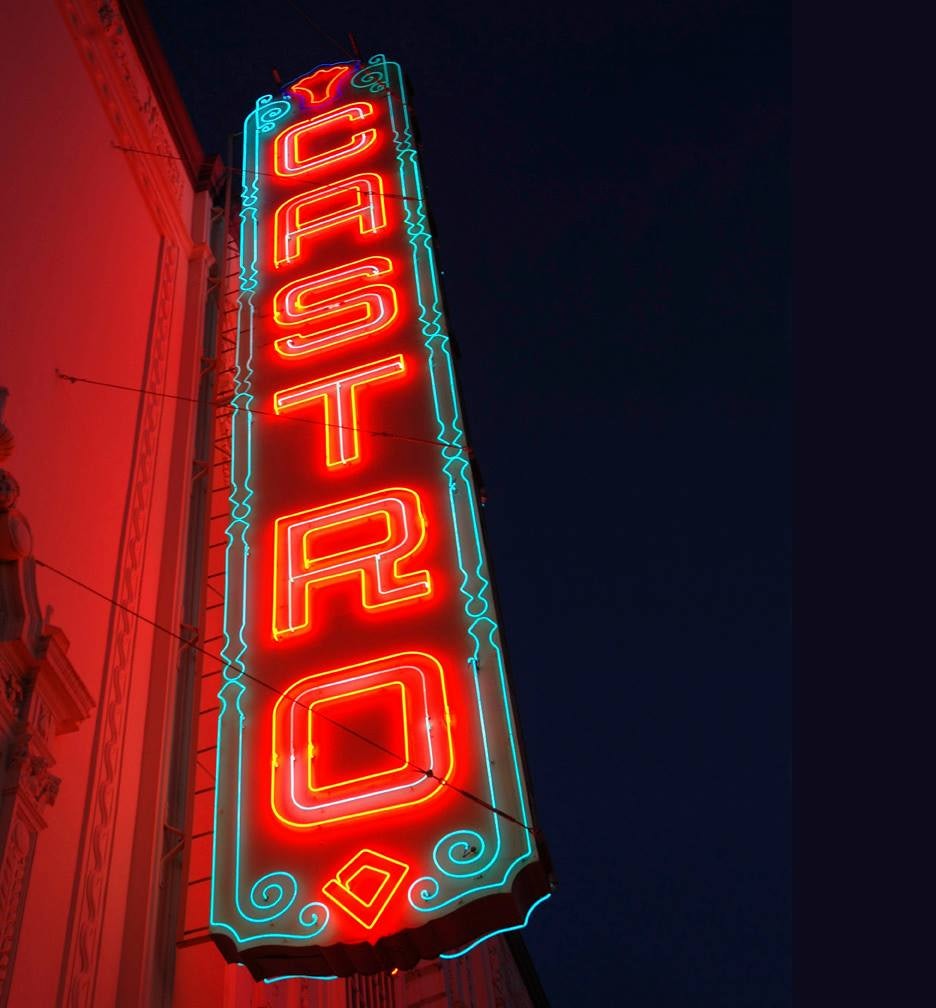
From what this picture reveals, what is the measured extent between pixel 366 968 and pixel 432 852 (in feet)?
1.71

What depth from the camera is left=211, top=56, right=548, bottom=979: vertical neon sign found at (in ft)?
14.9

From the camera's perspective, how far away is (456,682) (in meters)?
5.10

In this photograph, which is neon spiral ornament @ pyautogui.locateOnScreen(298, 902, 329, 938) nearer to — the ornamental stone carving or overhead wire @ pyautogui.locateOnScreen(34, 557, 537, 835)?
overhead wire @ pyautogui.locateOnScreen(34, 557, 537, 835)

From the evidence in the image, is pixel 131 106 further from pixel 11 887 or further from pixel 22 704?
pixel 11 887

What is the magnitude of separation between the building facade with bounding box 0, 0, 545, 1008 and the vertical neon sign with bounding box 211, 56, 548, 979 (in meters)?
0.80

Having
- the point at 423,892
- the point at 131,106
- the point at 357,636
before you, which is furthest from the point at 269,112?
the point at 423,892

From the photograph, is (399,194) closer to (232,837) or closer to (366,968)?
(232,837)

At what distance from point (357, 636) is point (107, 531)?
6.55 feet

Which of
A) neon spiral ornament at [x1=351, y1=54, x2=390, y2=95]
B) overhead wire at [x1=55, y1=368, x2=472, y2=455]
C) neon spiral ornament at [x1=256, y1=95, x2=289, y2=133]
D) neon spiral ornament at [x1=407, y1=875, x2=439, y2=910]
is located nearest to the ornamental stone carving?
overhead wire at [x1=55, y1=368, x2=472, y2=455]

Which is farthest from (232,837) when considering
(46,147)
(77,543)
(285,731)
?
(46,147)

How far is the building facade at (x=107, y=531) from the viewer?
16.8 ft

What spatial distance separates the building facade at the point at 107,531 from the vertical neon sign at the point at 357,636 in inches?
31.5

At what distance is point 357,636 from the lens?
5.44 metres

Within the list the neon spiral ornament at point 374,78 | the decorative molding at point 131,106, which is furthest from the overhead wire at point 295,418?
the neon spiral ornament at point 374,78
